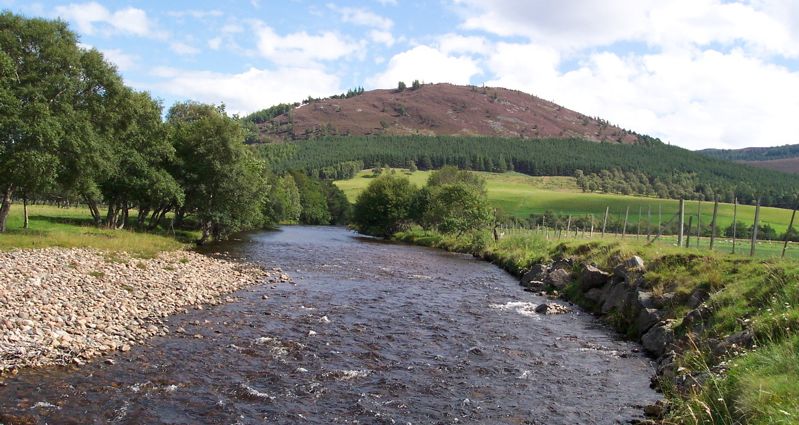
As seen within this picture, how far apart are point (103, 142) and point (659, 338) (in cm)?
3984

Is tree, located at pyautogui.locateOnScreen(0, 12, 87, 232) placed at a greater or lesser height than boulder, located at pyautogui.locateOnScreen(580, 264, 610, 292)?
greater

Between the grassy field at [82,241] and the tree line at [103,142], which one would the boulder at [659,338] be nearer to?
the grassy field at [82,241]

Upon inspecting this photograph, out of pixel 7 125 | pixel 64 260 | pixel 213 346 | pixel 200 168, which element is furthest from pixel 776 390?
pixel 200 168

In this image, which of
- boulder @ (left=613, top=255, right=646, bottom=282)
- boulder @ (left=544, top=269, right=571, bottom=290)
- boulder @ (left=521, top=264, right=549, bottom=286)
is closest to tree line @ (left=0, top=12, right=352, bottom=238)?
boulder @ (left=521, top=264, right=549, bottom=286)

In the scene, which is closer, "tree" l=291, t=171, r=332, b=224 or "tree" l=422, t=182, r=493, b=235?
"tree" l=422, t=182, r=493, b=235

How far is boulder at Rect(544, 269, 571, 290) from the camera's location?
115 ft

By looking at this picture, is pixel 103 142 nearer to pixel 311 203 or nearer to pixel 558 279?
pixel 558 279

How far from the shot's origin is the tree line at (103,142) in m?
34.8

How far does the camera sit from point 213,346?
1870 centimetres

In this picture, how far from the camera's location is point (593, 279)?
3102 cm

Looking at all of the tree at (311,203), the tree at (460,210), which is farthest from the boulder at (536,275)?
the tree at (311,203)

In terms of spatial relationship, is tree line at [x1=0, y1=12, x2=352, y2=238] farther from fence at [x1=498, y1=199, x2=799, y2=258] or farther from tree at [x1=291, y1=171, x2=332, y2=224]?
tree at [x1=291, y1=171, x2=332, y2=224]

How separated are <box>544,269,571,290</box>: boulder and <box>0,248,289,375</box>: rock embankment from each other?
59.1ft

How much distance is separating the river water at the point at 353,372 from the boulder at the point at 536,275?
418 inches
